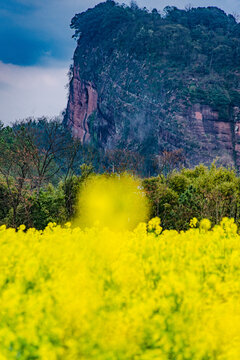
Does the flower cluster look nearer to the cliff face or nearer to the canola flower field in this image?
the canola flower field

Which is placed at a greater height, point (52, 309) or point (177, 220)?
point (177, 220)

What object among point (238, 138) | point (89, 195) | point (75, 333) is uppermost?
point (238, 138)

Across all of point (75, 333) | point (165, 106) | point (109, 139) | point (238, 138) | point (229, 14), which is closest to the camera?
point (75, 333)

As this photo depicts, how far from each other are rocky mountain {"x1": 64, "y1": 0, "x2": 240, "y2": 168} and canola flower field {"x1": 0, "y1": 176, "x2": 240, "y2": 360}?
52098mm

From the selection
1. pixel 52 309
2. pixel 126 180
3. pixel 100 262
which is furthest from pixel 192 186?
pixel 52 309

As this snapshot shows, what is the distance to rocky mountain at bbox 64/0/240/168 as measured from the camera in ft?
189

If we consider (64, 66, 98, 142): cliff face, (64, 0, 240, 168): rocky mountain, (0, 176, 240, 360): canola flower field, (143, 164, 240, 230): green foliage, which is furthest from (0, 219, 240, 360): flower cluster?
(64, 66, 98, 142): cliff face

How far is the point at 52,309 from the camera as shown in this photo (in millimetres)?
3637

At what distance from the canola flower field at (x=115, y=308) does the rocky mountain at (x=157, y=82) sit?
171 feet

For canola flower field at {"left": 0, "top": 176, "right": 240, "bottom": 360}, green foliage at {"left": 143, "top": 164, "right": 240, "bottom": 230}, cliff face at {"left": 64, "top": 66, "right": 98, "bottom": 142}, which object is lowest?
canola flower field at {"left": 0, "top": 176, "right": 240, "bottom": 360}

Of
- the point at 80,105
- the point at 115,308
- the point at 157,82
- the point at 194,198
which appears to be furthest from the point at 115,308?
the point at 80,105

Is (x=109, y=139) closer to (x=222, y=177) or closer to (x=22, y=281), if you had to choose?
(x=222, y=177)

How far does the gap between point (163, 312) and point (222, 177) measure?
53.7ft

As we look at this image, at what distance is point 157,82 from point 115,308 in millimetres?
62516
